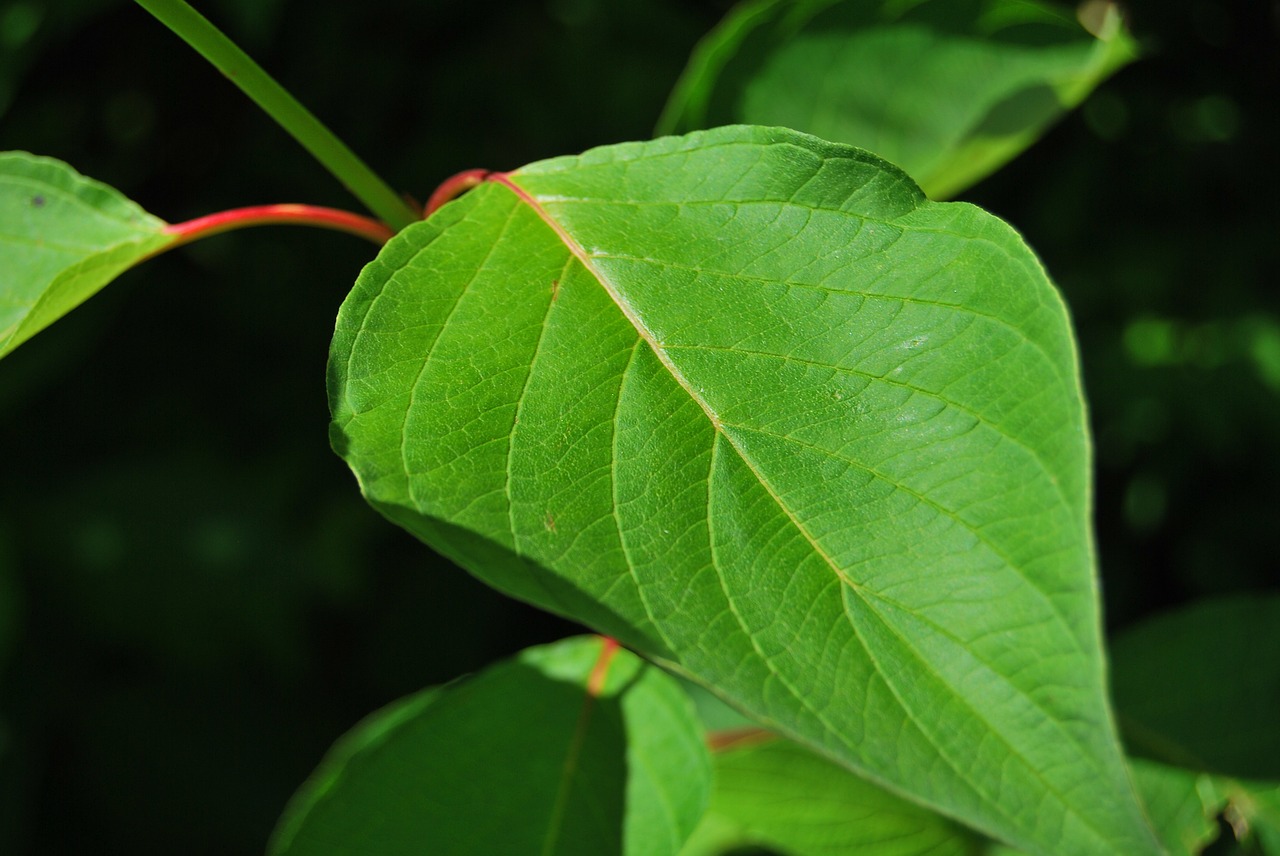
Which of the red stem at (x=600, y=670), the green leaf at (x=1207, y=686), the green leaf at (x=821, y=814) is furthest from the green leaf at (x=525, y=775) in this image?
the green leaf at (x=1207, y=686)

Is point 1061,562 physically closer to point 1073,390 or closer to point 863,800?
point 1073,390

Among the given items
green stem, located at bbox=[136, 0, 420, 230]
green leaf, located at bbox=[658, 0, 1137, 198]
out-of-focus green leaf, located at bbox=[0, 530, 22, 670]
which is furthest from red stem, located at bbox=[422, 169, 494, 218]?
out-of-focus green leaf, located at bbox=[0, 530, 22, 670]

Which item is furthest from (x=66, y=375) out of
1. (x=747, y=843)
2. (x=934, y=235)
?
(x=934, y=235)

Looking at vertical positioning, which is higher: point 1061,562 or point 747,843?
point 1061,562

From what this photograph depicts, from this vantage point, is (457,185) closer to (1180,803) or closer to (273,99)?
(273,99)

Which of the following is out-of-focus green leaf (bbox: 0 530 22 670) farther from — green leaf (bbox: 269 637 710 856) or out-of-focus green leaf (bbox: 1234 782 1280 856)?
out-of-focus green leaf (bbox: 1234 782 1280 856)

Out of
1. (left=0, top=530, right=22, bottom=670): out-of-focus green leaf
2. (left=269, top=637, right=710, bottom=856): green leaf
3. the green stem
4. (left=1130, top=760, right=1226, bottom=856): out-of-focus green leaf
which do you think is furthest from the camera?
(left=0, top=530, right=22, bottom=670): out-of-focus green leaf
